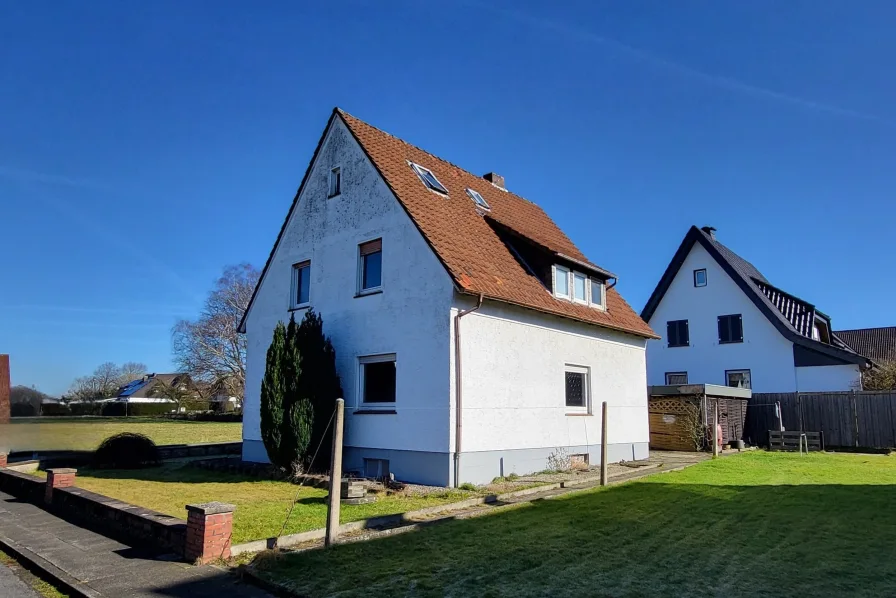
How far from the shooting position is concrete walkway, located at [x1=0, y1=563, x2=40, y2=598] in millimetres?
6395

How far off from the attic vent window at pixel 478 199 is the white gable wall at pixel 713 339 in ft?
52.6

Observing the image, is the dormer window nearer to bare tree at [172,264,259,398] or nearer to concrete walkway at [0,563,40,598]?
concrete walkway at [0,563,40,598]

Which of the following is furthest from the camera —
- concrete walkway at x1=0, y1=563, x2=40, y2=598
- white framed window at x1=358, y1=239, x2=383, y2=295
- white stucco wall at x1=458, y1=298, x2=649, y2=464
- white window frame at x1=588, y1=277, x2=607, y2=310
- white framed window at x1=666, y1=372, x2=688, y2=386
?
white framed window at x1=666, y1=372, x2=688, y2=386

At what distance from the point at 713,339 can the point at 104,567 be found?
2736 centimetres

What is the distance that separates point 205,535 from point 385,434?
21.8 feet

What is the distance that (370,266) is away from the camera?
581 inches

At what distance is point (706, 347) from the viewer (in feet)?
94.5

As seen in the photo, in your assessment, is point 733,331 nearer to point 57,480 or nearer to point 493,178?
point 493,178

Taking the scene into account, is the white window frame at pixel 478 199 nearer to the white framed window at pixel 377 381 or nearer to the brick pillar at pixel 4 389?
the white framed window at pixel 377 381

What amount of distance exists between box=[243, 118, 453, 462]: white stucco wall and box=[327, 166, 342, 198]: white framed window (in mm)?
170

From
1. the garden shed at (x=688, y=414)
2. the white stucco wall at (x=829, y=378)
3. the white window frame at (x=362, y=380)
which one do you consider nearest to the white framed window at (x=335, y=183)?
the white window frame at (x=362, y=380)

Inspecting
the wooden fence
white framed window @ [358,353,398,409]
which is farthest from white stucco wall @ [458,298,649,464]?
the wooden fence

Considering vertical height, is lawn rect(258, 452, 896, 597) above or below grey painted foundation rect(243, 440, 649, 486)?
below

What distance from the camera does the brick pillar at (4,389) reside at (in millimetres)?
22952
